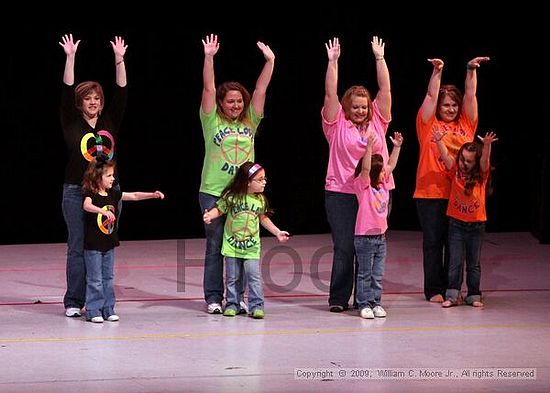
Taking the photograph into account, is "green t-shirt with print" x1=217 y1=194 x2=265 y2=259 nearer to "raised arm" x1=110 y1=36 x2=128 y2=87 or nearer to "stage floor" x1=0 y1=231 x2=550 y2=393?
"stage floor" x1=0 y1=231 x2=550 y2=393

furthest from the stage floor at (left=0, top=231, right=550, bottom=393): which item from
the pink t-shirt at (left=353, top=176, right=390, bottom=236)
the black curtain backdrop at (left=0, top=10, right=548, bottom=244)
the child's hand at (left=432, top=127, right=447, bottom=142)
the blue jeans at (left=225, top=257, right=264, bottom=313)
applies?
the black curtain backdrop at (left=0, top=10, right=548, bottom=244)

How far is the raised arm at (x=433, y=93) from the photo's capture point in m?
7.19

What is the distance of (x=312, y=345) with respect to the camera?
6.03 metres

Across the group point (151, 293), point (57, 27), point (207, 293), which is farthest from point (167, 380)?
point (57, 27)

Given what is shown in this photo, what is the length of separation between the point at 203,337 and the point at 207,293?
2.68 feet

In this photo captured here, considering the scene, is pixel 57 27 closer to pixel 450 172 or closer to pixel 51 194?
pixel 51 194

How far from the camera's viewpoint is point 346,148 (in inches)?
274

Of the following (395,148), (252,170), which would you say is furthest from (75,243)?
(395,148)

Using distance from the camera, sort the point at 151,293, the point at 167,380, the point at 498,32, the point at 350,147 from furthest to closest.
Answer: the point at 498,32
the point at 151,293
the point at 350,147
the point at 167,380

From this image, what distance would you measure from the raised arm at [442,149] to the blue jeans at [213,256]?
1.37 m

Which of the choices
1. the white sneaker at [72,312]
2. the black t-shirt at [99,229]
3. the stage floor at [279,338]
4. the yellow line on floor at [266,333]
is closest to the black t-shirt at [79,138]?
the black t-shirt at [99,229]

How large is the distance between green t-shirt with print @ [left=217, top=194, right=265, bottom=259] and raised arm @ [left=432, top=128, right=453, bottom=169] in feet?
3.84

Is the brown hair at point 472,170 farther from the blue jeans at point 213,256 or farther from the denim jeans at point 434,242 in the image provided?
the blue jeans at point 213,256

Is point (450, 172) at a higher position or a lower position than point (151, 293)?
higher
